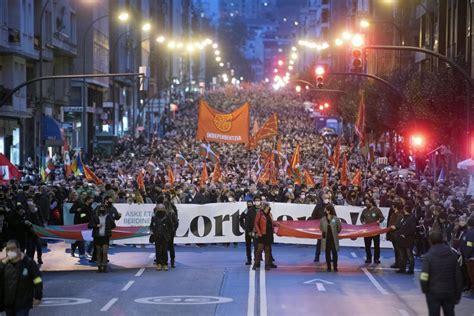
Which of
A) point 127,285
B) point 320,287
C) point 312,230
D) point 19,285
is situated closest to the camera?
point 19,285

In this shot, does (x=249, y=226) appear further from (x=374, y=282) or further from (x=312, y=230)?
(x=374, y=282)

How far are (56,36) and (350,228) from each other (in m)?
42.2

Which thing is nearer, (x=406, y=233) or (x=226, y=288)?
(x=226, y=288)

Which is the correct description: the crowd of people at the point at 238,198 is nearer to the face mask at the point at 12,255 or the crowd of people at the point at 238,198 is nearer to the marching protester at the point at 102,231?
the marching protester at the point at 102,231


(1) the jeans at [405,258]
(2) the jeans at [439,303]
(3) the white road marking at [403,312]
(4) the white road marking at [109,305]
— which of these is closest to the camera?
(2) the jeans at [439,303]

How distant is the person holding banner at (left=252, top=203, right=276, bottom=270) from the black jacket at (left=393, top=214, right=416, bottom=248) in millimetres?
2500

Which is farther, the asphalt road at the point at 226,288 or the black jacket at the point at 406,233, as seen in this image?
the black jacket at the point at 406,233

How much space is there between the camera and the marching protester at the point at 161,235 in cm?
2395

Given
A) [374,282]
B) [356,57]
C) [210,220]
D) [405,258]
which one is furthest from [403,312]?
[356,57]

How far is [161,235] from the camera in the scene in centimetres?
2395

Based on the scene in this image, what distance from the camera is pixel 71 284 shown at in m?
21.8

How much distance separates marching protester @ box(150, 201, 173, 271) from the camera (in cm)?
2395

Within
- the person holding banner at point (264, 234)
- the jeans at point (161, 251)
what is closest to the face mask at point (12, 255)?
the jeans at point (161, 251)

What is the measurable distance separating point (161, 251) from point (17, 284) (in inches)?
413
